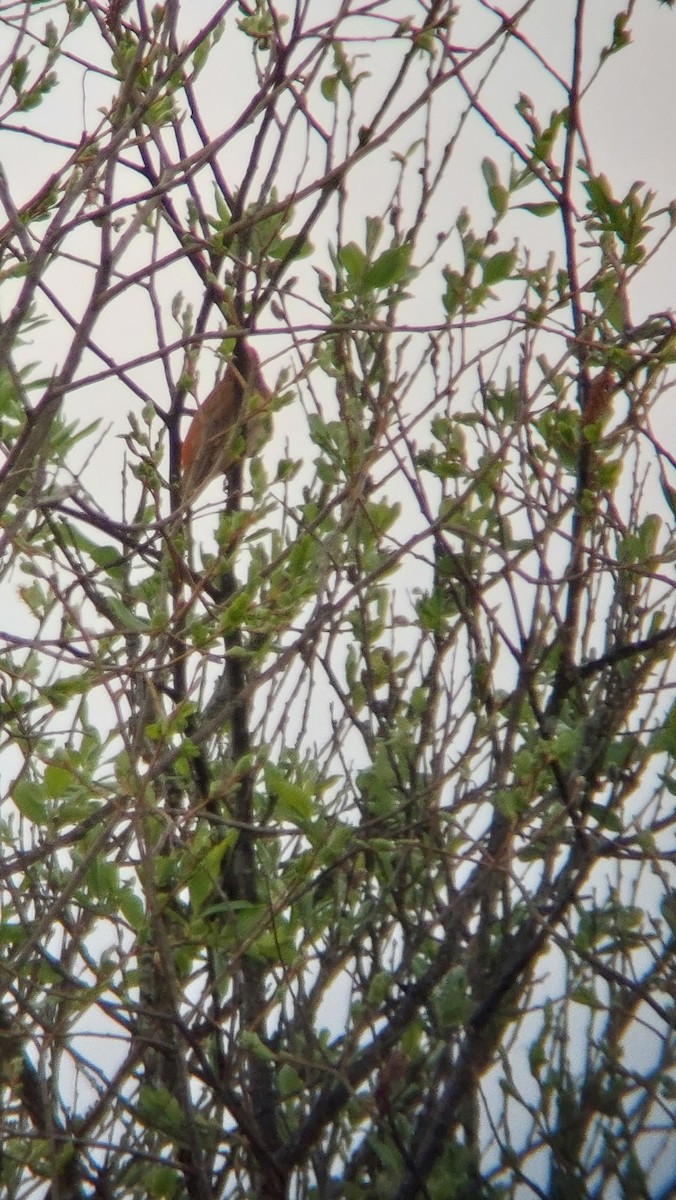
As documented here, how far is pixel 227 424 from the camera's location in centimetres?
202

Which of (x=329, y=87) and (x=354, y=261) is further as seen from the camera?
(x=329, y=87)

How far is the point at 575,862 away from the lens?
65.6 inches

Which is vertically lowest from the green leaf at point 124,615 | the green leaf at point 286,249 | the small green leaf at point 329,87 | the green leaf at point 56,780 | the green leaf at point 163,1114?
the green leaf at point 163,1114

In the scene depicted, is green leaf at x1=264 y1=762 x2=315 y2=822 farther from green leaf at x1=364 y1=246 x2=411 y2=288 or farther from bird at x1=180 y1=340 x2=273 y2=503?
green leaf at x1=364 y1=246 x2=411 y2=288

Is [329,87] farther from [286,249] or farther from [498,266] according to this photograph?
[498,266]

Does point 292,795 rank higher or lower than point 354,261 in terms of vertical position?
lower

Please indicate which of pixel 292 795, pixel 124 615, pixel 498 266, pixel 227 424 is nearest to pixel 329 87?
pixel 498 266

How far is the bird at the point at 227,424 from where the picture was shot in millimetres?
1457

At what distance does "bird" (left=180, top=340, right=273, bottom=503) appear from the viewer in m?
1.46

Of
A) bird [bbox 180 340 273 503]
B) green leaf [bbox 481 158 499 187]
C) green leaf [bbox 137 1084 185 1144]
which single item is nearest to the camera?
bird [bbox 180 340 273 503]

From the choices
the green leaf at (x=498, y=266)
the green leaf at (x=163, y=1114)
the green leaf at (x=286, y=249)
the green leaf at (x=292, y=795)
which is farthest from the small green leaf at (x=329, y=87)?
the green leaf at (x=163, y=1114)

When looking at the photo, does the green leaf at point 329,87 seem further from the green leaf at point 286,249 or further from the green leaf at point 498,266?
the green leaf at point 498,266

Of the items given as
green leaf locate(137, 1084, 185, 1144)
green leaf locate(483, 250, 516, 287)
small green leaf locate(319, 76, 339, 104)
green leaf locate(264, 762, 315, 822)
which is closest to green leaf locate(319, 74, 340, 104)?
small green leaf locate(319, 76, 339, 104)

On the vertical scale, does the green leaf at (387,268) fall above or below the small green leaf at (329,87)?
below
